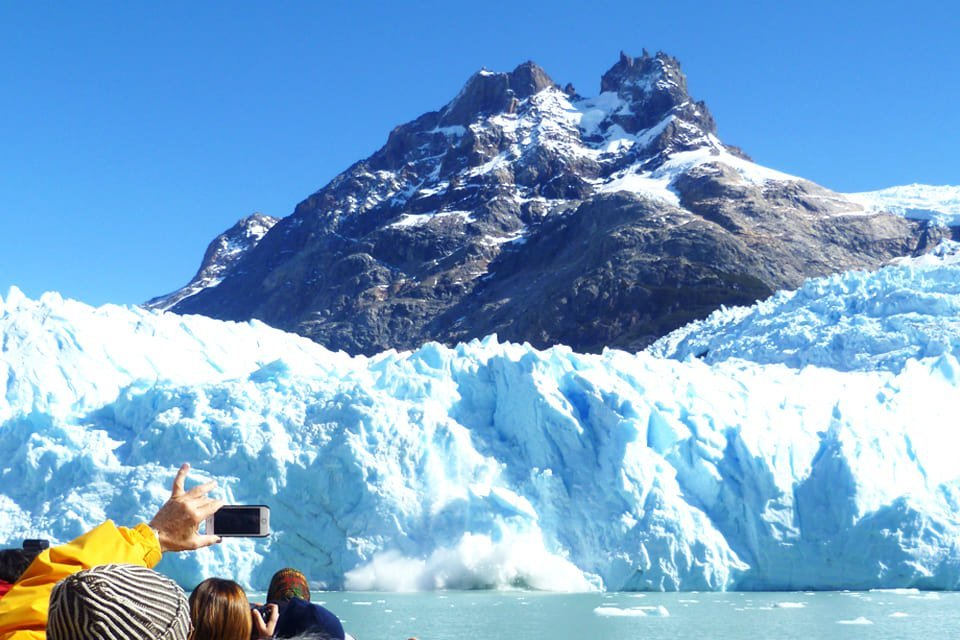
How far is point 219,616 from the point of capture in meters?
1.96

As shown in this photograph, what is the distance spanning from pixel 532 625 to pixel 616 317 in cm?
4402

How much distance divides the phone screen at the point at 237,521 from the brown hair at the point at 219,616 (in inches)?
8.9

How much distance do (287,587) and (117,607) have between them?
190cm

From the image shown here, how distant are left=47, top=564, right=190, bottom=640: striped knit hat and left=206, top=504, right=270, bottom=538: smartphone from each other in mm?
853

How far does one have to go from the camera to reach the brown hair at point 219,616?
1.96m

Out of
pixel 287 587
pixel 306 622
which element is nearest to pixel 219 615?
pixel 306 622

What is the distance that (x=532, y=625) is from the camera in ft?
44.8

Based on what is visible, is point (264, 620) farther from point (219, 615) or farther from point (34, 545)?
point (219, 615)

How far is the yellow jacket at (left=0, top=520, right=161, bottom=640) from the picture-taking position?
1621 millimetres

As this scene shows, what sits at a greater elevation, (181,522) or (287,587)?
(181,522)

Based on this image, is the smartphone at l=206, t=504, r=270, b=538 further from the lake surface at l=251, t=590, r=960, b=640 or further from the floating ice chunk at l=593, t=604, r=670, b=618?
the floating ice chunk at l=593, t=604, r=670, b=618

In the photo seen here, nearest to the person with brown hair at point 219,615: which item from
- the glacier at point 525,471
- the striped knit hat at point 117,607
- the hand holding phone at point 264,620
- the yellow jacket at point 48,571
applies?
the yellow jacket at point 48,571

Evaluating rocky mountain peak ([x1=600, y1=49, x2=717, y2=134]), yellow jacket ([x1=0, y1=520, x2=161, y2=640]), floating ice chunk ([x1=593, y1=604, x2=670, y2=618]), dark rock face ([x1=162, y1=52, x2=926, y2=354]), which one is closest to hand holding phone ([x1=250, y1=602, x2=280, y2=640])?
yellow jacket ([x1=0, y1=520, x2=161, y2=640])

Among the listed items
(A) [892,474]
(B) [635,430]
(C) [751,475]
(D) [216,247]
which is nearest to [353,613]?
(B) [635,430]
